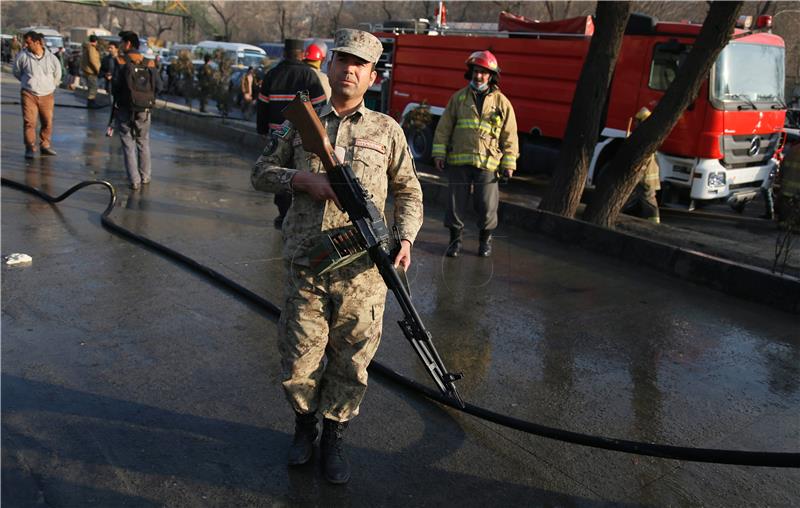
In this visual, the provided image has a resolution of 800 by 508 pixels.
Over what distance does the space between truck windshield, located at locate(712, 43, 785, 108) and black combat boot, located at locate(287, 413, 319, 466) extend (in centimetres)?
837

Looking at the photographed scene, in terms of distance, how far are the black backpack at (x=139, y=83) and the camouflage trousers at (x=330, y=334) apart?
20.5 feet

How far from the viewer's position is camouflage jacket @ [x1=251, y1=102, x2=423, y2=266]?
3.04m

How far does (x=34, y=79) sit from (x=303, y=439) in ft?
29.7

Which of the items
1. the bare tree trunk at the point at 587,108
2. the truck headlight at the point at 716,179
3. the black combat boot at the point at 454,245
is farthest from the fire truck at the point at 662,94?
the black combat boot at the point at 454,245

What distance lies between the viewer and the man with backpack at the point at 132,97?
27.7 feet

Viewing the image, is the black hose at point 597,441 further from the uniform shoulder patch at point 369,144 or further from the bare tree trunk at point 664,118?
the bare tree trunk at point 664,118

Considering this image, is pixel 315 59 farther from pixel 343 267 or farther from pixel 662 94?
pixel 662 94

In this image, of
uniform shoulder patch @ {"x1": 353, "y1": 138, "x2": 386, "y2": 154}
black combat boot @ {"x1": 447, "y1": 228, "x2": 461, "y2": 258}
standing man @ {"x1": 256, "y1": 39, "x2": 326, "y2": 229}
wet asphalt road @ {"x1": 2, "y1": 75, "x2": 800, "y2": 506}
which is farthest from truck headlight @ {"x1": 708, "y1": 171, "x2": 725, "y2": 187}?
uniform shoulder patch @ {"x1": 353, "y1": 138, "x2": 386, "y2": 154}

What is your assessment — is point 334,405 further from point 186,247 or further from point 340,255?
point 186,247

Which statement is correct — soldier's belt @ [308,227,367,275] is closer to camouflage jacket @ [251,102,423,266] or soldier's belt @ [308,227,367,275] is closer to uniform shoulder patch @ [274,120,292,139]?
camouflage jacket @ [251,102,423,266]

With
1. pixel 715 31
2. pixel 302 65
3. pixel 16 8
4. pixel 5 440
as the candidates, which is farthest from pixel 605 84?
pixel 16 8

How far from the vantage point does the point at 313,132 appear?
2875 mm

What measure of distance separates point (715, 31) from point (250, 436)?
658 centimetres

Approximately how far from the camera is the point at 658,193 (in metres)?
10.6
